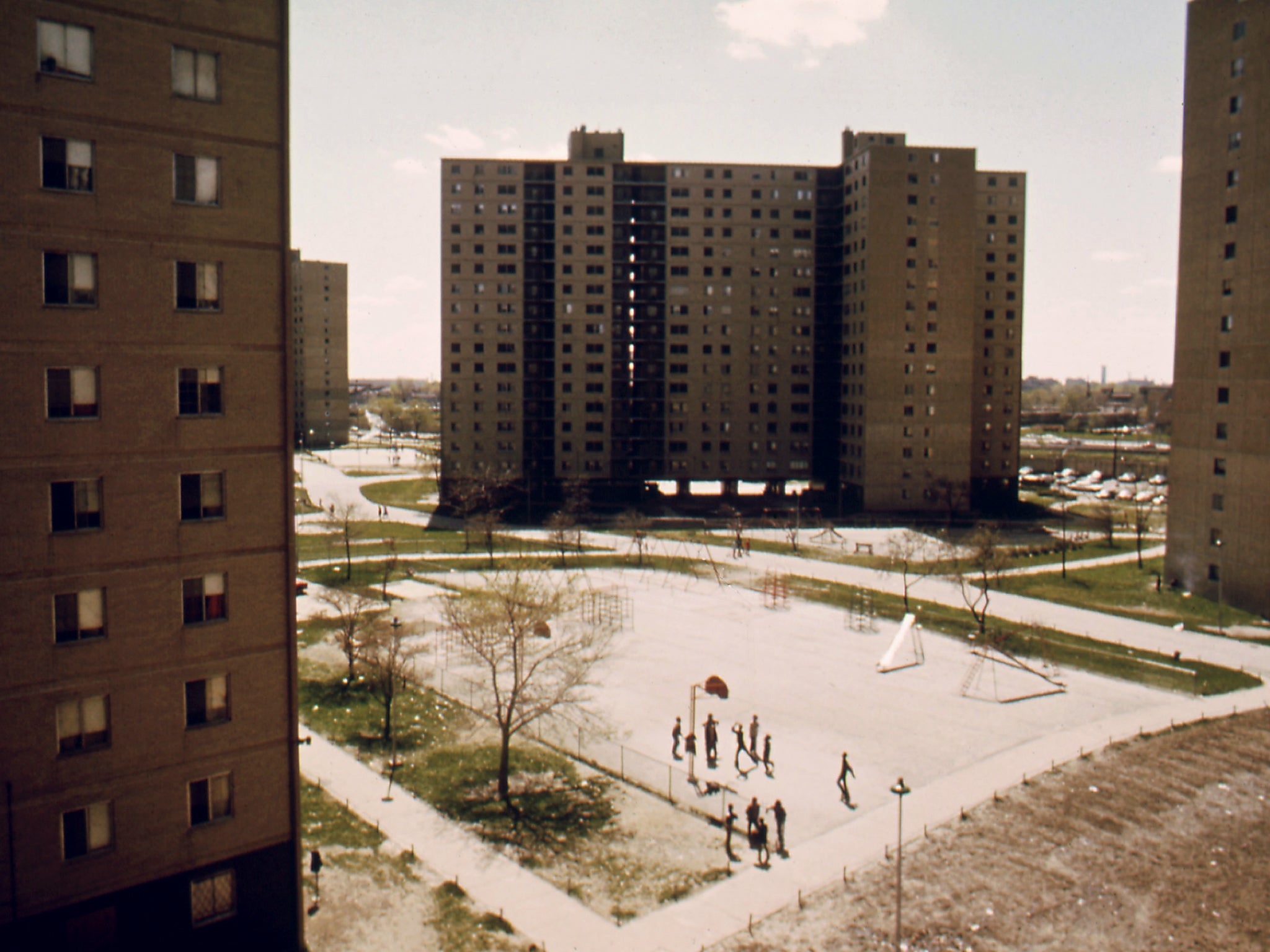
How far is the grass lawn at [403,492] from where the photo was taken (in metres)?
99.4

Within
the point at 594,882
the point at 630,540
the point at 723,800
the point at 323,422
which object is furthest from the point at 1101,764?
the point at 323,422

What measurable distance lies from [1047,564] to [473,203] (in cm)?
6581

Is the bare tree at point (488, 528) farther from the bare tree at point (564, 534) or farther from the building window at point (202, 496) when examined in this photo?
the building window at point (202, 496)

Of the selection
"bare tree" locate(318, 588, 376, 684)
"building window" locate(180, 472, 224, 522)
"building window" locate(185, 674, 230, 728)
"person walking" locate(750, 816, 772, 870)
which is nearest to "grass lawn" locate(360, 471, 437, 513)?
"bare tree" locate(318, 588, 376, 684)

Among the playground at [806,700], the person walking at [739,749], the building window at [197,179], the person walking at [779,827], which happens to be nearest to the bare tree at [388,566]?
the playground at [806,700]

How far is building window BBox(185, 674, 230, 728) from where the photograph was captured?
19.9 metres

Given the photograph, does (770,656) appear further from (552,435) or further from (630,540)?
(552,435)

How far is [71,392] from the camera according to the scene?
18156 mm

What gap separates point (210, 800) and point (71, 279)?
37.6 ft

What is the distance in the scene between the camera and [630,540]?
262 feet

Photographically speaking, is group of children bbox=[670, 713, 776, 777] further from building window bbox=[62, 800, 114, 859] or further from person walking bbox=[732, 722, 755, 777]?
building window bbox=[62, 800, 114, 859]

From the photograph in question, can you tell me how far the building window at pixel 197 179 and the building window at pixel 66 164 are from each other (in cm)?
157

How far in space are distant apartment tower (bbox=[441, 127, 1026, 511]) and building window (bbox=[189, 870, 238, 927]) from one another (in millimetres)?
72477

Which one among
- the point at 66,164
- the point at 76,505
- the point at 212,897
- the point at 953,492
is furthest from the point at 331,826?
Answer: the point at 953,492
